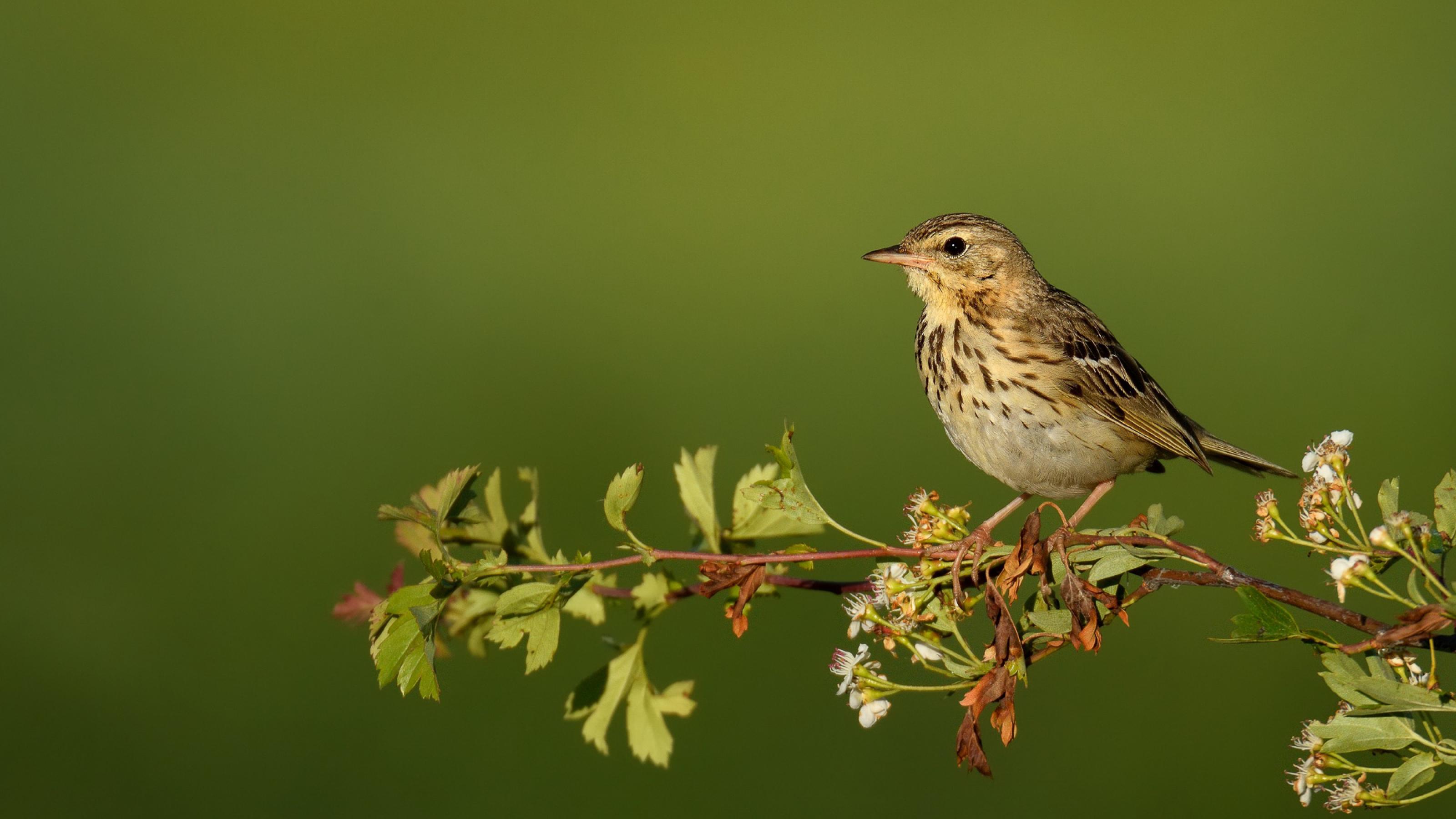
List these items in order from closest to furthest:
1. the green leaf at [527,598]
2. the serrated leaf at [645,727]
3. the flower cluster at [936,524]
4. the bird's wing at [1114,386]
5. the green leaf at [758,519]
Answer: the green leaf at [527,598] → the flower cluster at [936,524] → the green leaf at [758,519] → the serrated leaf at [645,727] → the bird's wing at [1114,386]

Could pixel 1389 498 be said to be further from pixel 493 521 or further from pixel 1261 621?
pixel 493 521

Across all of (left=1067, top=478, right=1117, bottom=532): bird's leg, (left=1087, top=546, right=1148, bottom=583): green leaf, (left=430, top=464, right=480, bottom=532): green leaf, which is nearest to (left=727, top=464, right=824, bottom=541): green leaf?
(left=430, top=464, right=480, bottom=532): green leaf

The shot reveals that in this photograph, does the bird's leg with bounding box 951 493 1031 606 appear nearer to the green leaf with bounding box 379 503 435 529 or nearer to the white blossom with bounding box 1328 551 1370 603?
the white blossom with bounding box 1328 551 1370 603

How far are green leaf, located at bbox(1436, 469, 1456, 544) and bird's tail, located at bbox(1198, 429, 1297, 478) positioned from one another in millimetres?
2172

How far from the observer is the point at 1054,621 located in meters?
2.25

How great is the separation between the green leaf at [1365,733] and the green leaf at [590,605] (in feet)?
4.82

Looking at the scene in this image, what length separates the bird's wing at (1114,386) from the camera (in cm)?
407

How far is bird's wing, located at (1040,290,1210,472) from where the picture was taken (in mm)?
4074

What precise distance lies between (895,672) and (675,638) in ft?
11.1

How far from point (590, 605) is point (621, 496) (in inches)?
22.9

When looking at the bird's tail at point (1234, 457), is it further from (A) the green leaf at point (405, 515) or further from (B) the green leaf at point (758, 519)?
(A) the green leaf at point (405, 515)

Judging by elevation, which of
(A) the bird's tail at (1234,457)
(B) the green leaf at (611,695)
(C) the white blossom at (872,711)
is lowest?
(A) the bird's tail at (1234,457)

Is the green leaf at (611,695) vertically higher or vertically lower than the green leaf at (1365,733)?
lower

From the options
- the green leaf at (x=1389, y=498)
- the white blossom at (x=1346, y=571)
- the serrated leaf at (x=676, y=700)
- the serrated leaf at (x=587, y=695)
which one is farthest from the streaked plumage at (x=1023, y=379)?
the white blossom at (x=1346, y=571)
